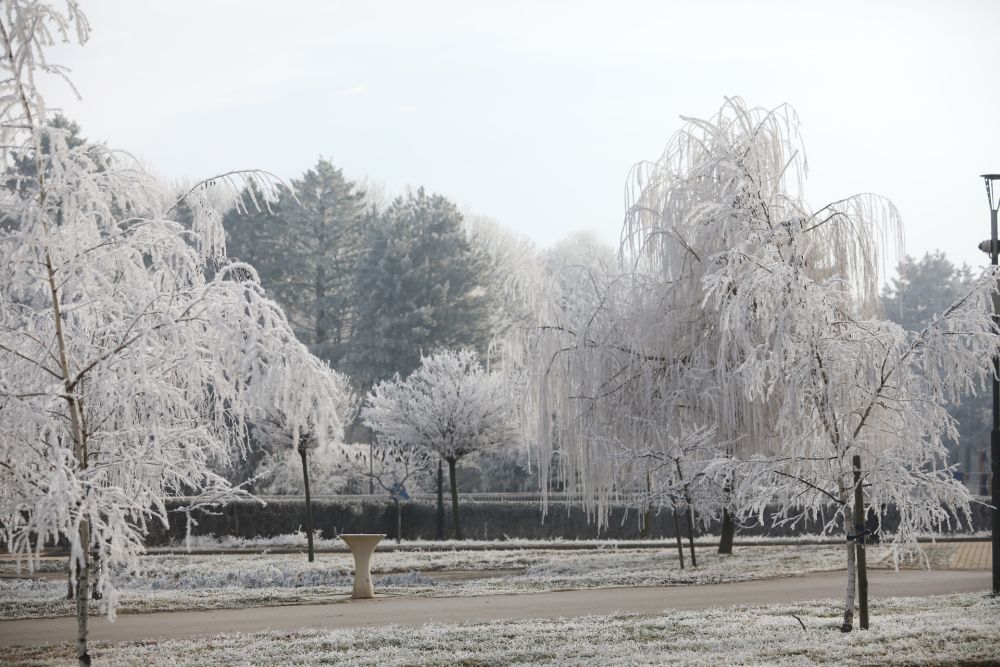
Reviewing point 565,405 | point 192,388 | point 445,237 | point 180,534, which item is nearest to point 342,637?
point 192,388

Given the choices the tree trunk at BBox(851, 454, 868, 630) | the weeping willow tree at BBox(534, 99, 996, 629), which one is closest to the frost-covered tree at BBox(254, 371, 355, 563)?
the weeping willow tree at BBox(534, 99, 996, 629)

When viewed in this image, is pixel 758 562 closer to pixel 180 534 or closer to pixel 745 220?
pixel 745 220

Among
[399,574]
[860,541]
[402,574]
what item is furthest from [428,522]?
[860,541]

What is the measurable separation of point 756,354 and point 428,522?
2557cm

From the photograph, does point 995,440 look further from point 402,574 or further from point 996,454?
point 402,574

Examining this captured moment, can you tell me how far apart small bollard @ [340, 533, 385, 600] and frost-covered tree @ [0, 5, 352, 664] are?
289 inches

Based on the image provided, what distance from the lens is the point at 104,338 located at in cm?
892

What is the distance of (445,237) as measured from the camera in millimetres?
55406

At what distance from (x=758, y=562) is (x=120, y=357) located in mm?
15241

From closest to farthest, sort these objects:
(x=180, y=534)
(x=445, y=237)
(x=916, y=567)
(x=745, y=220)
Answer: (x=745, y=220) < (x=916, y=567) < (x=180, y=534) < (x=445, y=237)

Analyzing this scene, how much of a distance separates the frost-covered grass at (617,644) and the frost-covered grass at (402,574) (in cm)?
420

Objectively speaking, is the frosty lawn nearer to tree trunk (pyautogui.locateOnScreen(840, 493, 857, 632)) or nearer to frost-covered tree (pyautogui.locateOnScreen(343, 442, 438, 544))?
tree trunk (pyautogui.locateOnScreen(840, 493, 857, 632))

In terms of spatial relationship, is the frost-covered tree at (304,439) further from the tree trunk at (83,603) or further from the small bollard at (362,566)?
the tree trunk at (83,603)

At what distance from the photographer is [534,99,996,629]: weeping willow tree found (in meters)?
10.8
